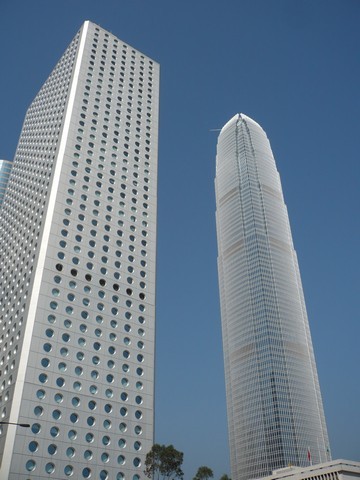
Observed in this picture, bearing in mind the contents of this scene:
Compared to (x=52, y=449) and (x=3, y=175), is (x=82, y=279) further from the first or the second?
(x=3, y=175)

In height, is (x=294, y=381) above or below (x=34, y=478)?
above

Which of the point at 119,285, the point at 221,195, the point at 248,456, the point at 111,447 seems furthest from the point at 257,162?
the point at 111,447

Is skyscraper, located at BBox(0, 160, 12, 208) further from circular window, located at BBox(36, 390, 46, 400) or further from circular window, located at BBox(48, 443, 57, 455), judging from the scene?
circular window, located at BBox(48, 443, 57, 455)

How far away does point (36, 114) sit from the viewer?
8075cm

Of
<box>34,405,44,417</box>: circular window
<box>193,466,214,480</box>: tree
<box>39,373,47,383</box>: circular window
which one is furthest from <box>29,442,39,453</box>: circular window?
<box>193,466,214,480</box>: tree

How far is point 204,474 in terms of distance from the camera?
58125 millimetres

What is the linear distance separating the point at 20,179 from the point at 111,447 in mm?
40962

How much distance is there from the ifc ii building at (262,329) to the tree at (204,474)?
6802cm

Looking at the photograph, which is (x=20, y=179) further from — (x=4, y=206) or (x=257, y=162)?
(x=257, y=162)

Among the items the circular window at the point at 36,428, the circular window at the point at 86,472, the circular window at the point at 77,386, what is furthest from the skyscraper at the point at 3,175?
the circular window at the point at 86,472

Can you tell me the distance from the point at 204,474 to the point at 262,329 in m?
92.7

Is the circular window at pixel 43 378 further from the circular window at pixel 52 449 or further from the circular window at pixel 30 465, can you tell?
the circular window at pixel 30 465

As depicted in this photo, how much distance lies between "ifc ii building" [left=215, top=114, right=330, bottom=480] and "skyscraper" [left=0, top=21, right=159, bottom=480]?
268ft

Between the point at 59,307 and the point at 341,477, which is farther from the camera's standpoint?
the point at 341,477
